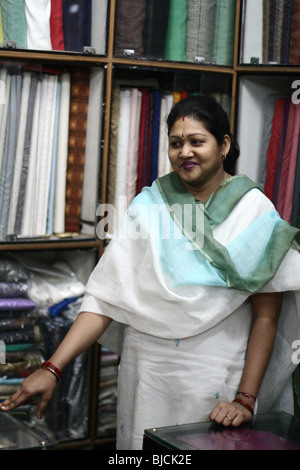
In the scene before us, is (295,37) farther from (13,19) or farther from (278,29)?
(13,19)

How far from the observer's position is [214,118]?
1.75 metres

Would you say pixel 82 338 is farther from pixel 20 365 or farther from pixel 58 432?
pixel 58 432

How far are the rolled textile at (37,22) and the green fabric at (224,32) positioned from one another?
2.13ft

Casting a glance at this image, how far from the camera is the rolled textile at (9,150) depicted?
214 centimetres

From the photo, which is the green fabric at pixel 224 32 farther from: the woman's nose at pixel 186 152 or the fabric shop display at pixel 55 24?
the woman's nose at pixel 186 152

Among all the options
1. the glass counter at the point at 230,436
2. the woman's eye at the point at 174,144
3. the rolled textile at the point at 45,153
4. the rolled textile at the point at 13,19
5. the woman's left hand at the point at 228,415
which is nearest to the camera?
the glass counter at the point at 230,436

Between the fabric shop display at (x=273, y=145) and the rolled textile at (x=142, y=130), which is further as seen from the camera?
the rolled textile at (x=142, y=130)

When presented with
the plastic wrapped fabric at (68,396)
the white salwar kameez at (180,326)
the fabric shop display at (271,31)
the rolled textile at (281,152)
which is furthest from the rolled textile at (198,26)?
the plastic wrapped fabric at (68,396)

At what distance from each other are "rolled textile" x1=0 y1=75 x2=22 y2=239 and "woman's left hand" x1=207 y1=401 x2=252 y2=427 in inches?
A: 42.8

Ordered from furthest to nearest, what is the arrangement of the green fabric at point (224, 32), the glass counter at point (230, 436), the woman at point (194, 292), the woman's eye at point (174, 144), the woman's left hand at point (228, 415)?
the green fabric at point (224, 32), the woman's eye at point (174, 144), the woman at point (194, 292), the woman's left hand at point (228, 415), the glass counter at point (230, 436)

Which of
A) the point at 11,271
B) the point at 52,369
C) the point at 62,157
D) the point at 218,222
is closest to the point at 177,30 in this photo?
the point at 62,157

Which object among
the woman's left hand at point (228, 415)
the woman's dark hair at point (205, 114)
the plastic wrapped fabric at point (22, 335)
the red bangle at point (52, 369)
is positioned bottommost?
the plastic wrapped fabric at point (22, 335)
